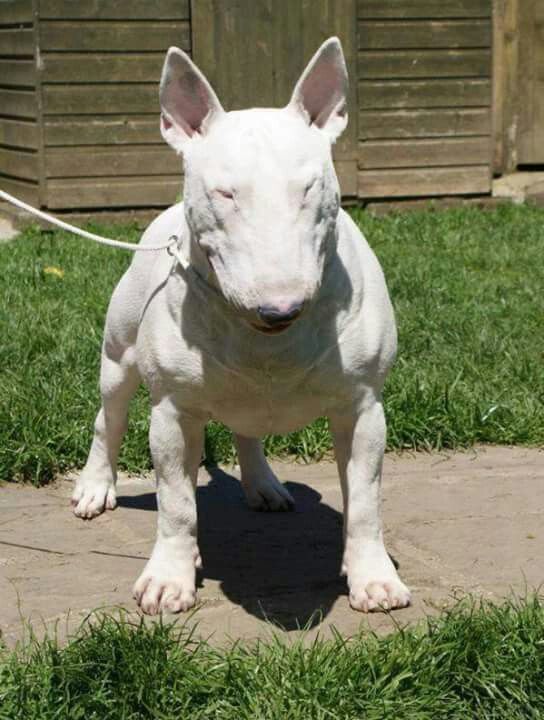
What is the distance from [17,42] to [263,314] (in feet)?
26.7

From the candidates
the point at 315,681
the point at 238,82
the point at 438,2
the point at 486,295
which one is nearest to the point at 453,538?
the point at 315,681

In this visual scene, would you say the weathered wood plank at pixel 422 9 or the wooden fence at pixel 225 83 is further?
the weathered wood plank at pixel 422 9

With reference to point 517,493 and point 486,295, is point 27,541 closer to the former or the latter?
point 517,493

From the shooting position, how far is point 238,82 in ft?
35.0

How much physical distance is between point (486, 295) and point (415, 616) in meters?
4.03

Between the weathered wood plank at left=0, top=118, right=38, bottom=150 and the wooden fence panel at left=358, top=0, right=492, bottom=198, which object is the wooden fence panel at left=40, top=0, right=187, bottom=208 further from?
the wooden fence panel at left=358, top=0, right=492, bottom=198

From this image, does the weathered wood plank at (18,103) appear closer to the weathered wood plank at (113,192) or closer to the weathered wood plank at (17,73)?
the weathered wood plank at (17,73)

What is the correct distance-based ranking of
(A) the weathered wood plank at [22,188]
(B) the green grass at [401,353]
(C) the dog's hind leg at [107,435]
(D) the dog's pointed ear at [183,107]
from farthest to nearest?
(A) the weathered wood plank at [22,188] → (B) the green grass at [401,353] → (C) the dog's hind leg at [107,435] → (D) the dog's pointed ear at [183,107]

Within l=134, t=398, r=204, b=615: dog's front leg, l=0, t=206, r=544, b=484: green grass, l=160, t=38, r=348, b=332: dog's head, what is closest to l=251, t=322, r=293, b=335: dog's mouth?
l=160, t=38, r=348, b=332: dog's head

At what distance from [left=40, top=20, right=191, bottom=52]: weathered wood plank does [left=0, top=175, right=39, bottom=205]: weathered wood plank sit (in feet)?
3.82

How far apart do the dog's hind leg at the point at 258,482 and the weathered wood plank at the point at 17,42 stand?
643cm

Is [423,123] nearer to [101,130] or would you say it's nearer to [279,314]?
[101,130]

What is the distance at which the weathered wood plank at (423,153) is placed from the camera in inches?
443

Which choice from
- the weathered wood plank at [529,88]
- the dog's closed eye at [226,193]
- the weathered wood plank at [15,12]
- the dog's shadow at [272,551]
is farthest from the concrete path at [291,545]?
the weathered wood plank at [529,88]
